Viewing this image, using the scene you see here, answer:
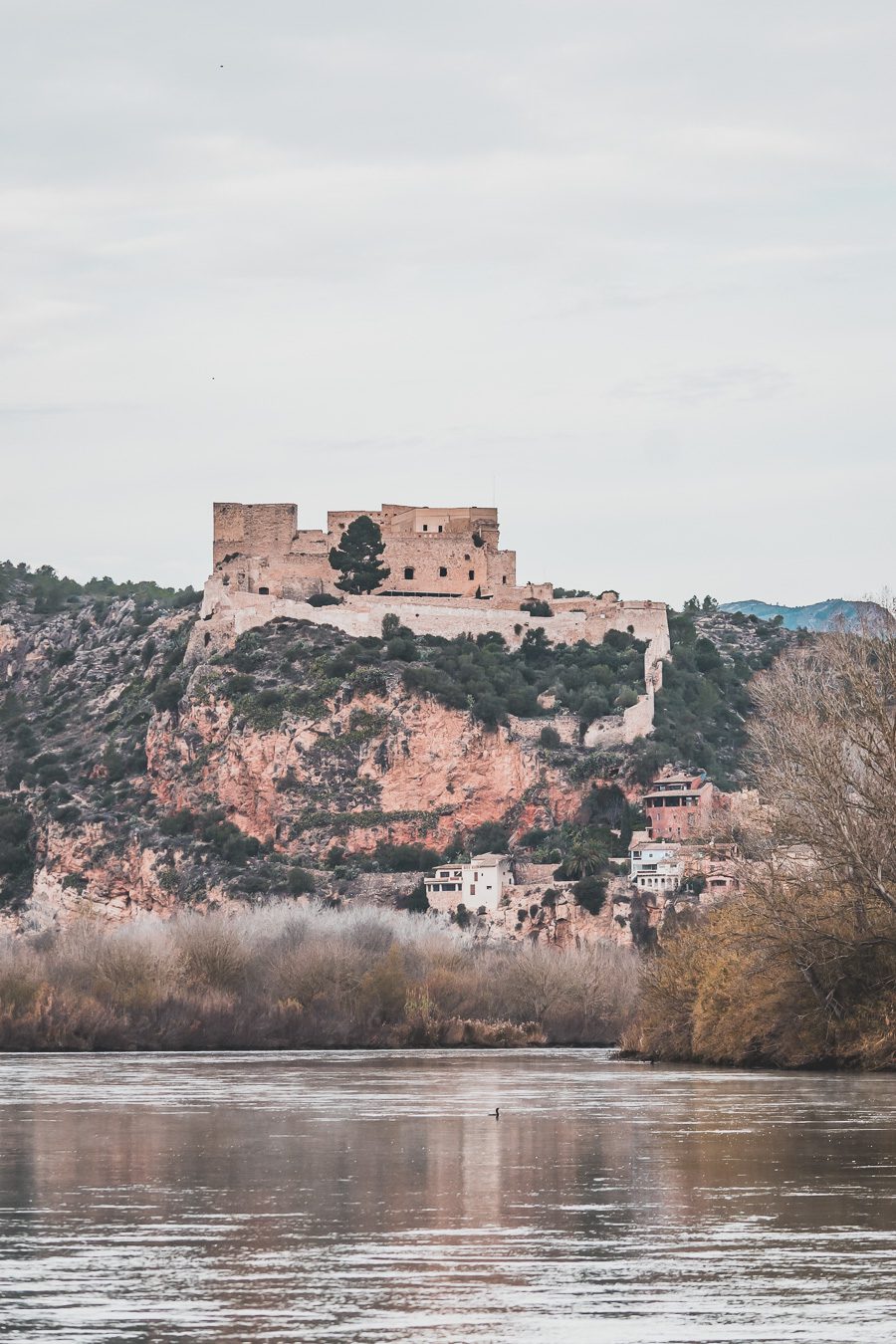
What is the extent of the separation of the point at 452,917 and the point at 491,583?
111 feet

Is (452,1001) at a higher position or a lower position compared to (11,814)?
lower

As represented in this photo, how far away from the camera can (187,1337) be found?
45.1 ft

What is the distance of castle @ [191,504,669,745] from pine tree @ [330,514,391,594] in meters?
0.76

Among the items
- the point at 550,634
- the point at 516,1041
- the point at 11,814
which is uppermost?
the point at 550,634

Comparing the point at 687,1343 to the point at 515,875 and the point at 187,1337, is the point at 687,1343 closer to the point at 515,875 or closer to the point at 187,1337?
the point at 187,1337

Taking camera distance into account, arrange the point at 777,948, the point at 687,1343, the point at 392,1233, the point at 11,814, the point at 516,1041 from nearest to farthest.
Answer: the point at 687,1343, the point at 392,1233, the point at 777,948, the point at 516,1041, the point at 11,814

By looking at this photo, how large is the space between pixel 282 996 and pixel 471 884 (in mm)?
42387

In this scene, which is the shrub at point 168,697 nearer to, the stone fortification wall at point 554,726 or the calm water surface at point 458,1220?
the stone fortification wall at point 554,726

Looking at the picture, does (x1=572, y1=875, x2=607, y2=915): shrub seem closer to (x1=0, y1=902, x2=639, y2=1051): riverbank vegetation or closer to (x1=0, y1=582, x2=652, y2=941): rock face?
(x1=0, y1=582, x2=652, y2=941): rock face

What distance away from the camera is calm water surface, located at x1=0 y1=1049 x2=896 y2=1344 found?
14367 millimetres

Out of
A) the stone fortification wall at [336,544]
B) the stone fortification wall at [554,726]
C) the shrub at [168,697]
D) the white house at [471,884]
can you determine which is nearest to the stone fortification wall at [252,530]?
the stone fortification wall at [336,544]

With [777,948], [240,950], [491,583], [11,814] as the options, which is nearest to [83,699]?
[11,814]

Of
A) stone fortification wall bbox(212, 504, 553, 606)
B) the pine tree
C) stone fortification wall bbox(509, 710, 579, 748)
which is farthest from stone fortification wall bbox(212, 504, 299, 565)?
stone fortification wall bbox(509, 710, 579, 748)

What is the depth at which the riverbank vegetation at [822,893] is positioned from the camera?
132ft
